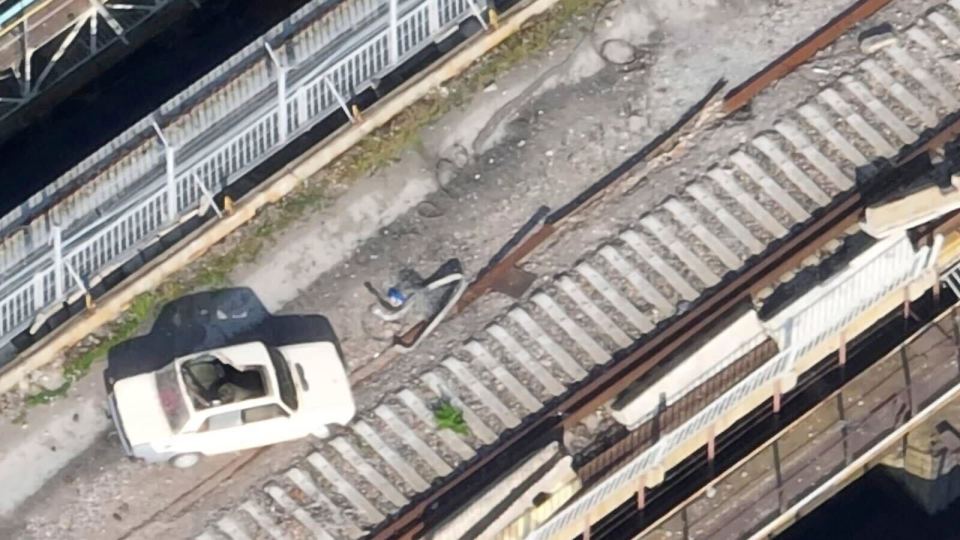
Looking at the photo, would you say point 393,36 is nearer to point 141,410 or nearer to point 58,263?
point 58,263

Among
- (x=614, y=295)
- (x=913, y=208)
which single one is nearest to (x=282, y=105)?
(x=614, y=295)

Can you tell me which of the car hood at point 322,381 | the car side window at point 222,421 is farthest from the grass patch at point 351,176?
the car side window at point 222,421

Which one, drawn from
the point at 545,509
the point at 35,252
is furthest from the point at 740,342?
the point at 35,252

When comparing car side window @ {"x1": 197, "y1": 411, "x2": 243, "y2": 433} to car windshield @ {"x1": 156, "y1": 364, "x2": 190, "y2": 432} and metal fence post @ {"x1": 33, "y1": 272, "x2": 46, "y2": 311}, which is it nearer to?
car windshield @ {"x1": 156, "y1": 364, "x2": 190, "y2": 432}

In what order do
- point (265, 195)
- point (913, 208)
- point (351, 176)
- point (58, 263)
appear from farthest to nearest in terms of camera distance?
point (351, 176) → point (265, 195) → point (913, 208) → point (58, 263)

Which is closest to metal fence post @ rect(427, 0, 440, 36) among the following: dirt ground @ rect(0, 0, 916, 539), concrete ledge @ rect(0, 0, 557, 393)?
concrete ledge @ rect(0, 0, 557, 393)

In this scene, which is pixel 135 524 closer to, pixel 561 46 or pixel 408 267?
pixel 408 267
